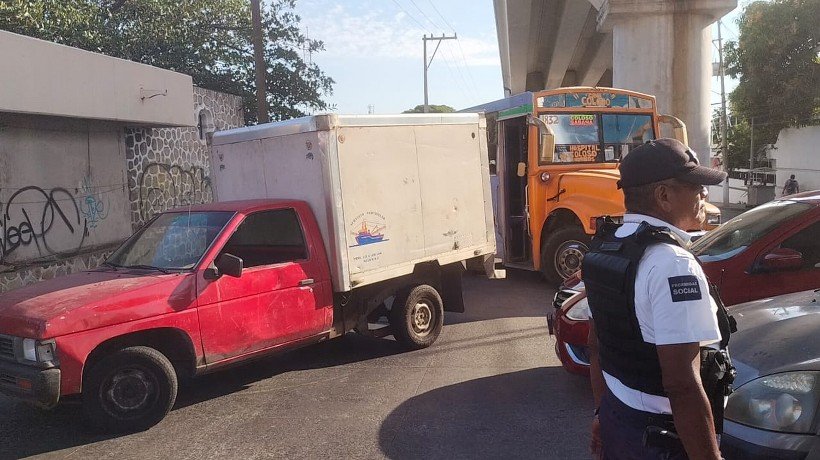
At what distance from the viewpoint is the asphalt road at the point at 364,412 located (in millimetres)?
4367

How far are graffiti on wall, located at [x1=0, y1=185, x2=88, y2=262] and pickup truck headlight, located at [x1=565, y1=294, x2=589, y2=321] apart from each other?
28.7 feet

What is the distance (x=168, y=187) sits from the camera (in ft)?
46.4

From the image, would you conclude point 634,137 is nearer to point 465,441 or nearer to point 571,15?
A: point 465,441

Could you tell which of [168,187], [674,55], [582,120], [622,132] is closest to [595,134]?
[582,120]

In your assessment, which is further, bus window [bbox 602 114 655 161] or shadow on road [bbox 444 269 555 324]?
bus window [bbox 602 114 655 161]

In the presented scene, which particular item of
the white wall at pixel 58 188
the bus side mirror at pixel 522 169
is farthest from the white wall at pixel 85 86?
the bus side mirror at pixel 522 169

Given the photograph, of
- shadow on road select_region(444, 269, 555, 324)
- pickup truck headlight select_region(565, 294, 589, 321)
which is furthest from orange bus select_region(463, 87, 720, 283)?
pickup truck headlight select_region(565, 294, 589, 321)

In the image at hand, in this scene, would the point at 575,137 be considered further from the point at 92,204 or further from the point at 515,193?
the point at 92,204

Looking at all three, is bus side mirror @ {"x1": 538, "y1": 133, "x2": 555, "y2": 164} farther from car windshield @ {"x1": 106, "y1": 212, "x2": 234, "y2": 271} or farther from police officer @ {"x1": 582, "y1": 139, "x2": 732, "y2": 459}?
police officer @ {"x1": 582, "y1": 139, "x2": 732, "y2": 459}

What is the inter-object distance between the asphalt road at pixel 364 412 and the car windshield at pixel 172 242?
122 centimetres

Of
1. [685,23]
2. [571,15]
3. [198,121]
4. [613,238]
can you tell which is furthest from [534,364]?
[571,15]

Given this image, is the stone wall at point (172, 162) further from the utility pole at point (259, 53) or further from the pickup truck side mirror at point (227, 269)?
the pickup truck side mirror at point (227, 269)

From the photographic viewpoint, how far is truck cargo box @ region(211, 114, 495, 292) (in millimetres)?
6016

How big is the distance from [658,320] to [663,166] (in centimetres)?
50
